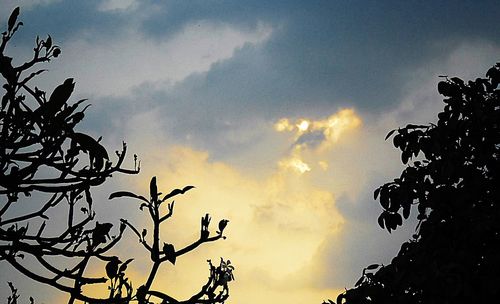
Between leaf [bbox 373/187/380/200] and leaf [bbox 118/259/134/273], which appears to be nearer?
leaf [bbox 118/259/134/273]

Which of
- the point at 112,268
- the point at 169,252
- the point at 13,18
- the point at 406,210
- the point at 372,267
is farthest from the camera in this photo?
the point at 372,267

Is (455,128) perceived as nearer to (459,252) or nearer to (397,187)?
(397,187)

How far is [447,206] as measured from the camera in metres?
7.81

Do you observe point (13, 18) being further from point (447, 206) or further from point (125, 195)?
point (447, 206)

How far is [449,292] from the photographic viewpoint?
6883 mm

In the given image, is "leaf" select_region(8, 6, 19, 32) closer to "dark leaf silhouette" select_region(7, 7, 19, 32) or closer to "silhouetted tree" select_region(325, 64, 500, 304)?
"dark leaf silhouette" select_region(7, 7, 19, 32)

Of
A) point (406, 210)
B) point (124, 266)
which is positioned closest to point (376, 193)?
point (406, 210)

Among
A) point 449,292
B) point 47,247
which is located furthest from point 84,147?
point 449,292

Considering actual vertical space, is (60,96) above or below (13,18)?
below

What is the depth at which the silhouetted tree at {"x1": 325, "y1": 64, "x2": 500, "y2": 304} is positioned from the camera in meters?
→ 7.31

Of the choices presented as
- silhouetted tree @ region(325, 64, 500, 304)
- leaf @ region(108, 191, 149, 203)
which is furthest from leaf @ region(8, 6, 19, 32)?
silhouetted tree @ region(325, 64, 500, 304)

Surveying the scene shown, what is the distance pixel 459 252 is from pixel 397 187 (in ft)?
3.93

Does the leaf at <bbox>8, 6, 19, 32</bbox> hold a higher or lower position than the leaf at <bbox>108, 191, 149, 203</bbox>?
higher

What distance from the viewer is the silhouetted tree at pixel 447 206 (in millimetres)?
7309
